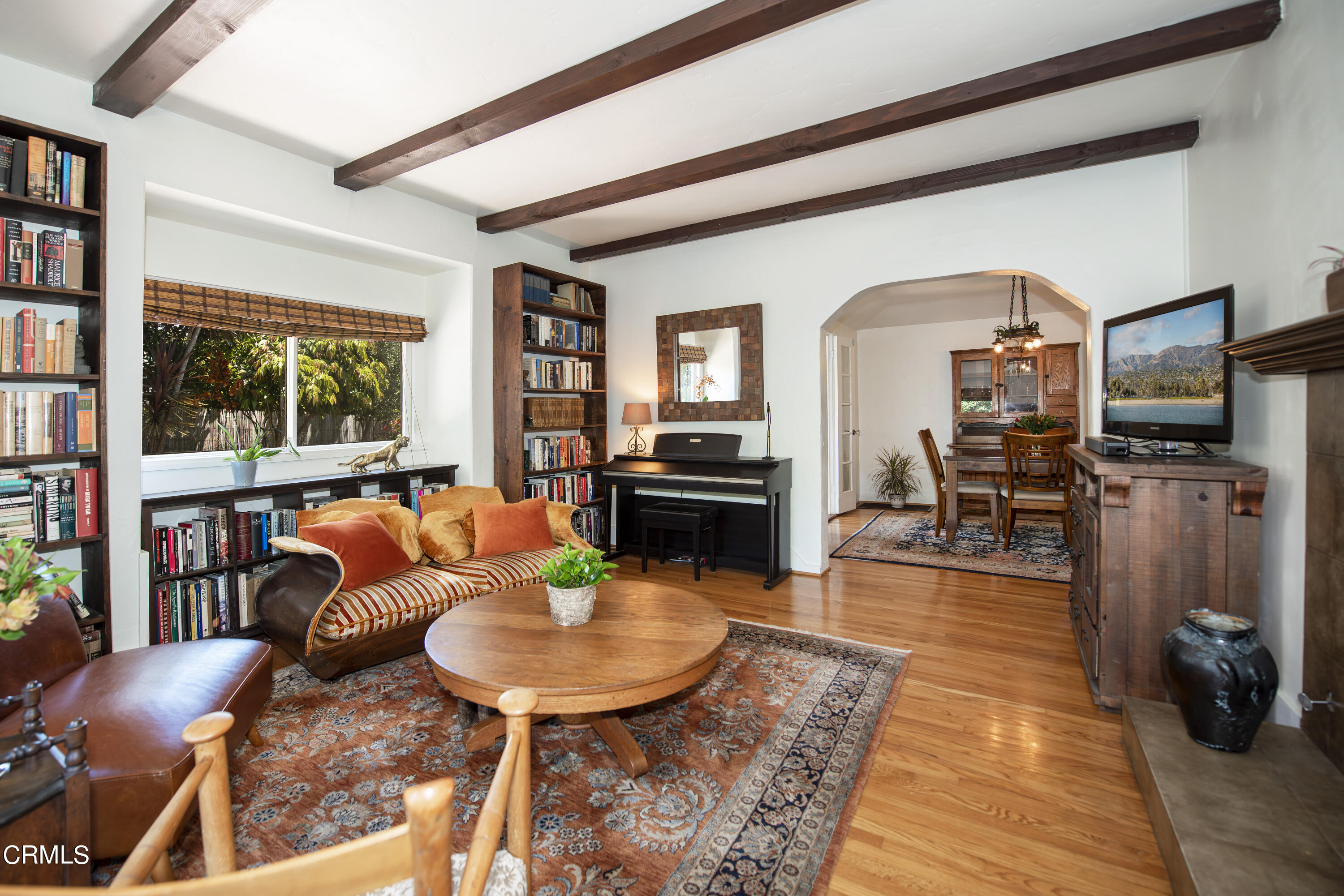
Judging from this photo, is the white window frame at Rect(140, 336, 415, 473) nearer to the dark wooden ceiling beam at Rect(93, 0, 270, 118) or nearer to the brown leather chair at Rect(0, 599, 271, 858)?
the brown leather chair at Rect(0, 599, 271, 858)

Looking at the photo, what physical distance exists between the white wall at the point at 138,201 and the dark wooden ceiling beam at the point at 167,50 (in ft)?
0.44

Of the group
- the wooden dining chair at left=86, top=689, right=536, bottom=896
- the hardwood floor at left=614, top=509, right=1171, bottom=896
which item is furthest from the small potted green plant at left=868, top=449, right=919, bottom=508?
the wooden dining chair at left=86, top=689, right=536, bottom=896

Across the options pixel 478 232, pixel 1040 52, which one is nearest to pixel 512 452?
pixel 478 232

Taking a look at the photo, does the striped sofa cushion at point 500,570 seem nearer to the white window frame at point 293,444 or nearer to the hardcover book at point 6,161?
the white window frame at point 293,444

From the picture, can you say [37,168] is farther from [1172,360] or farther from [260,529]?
[1172,360]

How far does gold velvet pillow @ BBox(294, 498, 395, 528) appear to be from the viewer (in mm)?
3074

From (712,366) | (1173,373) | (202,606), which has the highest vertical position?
(712,366)

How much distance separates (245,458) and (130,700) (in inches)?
75.8

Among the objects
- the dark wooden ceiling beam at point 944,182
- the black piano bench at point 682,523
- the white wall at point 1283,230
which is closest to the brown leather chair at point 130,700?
the black piano bench at point 682,523

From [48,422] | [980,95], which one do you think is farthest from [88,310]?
[980,95]

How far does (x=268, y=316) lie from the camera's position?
3.56m

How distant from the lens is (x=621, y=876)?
60.9 inches

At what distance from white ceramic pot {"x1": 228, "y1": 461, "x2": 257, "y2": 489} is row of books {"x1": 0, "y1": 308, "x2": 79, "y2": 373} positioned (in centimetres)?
84

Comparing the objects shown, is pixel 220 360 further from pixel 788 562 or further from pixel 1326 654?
pixel 1326 654
